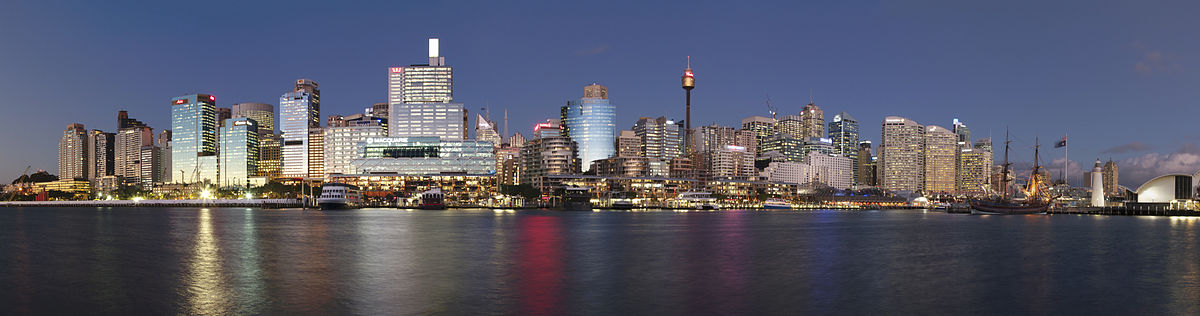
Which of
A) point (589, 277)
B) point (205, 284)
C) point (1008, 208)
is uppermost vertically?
point (205, 284)

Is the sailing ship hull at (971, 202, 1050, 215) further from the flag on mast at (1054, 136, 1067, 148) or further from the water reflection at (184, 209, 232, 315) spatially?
the water reflection at (184, 209, 232, 315)

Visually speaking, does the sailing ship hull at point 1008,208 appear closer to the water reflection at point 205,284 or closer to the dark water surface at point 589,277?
the dark water surface at point 589,277

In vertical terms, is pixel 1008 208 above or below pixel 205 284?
below

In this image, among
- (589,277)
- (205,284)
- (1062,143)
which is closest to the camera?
(205,284)

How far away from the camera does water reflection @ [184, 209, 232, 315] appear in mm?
31781

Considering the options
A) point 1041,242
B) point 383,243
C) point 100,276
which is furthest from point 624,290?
point 1041,242

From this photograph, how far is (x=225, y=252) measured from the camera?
58.8 m

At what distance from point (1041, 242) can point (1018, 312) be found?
50.7 metres

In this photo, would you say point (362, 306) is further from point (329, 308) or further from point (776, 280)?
point (776, 280)

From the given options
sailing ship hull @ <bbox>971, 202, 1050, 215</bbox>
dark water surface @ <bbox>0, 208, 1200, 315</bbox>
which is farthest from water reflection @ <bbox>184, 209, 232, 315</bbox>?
sailing ship hull @ <bbox>971, 202, 1050, 215</bbox>

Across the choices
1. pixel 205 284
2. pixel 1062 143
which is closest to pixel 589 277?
pixel 205 284

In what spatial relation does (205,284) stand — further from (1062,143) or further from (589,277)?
(1062,143)

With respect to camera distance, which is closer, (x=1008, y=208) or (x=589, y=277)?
(x=589, y=277)

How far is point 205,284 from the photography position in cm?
3931
